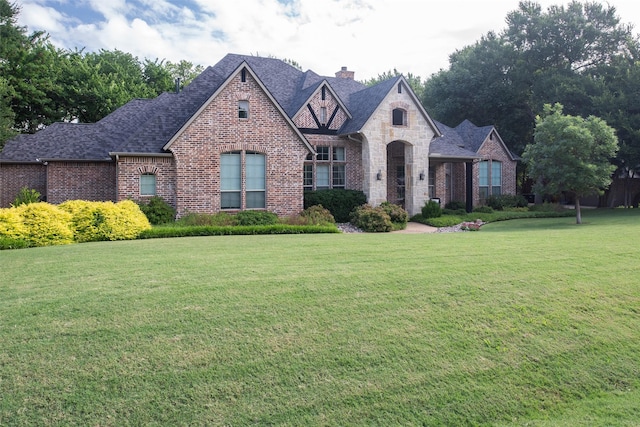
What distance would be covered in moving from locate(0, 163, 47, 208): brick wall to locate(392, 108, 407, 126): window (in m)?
17.3

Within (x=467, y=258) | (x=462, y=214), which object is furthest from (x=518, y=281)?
(x=462, y=214)

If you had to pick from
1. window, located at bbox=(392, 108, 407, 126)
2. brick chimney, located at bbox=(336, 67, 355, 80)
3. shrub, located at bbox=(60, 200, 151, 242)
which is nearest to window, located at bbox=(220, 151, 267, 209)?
shrub, located at bbox=(60, 200, 151, 242)

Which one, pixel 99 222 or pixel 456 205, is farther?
pixel 456 205

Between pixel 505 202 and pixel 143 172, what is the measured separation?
21.7m

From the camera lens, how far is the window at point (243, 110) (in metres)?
19.5

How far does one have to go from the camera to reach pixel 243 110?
19.6 m

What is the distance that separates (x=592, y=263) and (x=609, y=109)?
2357 centimetres

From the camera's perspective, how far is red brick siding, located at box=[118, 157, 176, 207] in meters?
18.4

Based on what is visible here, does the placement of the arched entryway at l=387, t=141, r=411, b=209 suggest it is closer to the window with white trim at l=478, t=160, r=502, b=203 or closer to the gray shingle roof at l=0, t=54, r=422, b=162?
the gray shingle roof at l=0, t=54, r=422, b=162

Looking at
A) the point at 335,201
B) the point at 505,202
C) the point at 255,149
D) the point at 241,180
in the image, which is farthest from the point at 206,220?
the point at 505,202

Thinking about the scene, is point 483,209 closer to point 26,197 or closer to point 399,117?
point 399,117

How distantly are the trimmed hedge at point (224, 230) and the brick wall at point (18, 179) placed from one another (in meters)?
11.3

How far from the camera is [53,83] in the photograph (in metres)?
34.5

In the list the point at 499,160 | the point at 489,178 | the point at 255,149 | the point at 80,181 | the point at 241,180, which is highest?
the point at 499,160
